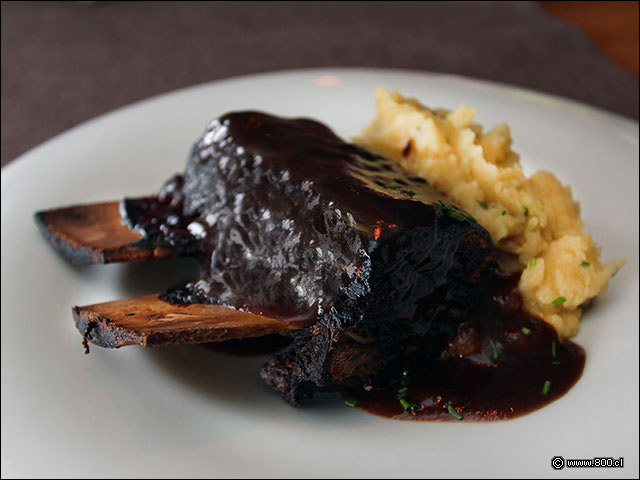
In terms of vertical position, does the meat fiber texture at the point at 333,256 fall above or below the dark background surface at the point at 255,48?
below

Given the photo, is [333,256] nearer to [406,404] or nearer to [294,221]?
[294,221]

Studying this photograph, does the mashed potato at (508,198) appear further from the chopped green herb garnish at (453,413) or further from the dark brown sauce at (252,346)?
the dark brown sauce at (252,346)

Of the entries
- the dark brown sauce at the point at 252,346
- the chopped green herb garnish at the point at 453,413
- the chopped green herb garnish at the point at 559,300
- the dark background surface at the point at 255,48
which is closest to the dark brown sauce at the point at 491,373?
the chopped green herb garnish at the point at 453,413

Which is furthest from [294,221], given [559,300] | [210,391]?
[559,300]

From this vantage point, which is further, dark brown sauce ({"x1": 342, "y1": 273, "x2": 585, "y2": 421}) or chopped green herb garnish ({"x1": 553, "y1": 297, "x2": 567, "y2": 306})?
chopped green herb garnish ({"x1": 553, "y1": 297, "x2": 567, "y2": 306})

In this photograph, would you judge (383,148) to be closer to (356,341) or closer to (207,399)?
(356,341)

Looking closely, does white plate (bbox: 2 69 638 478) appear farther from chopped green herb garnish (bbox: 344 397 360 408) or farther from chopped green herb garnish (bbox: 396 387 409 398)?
chopped green herb garnish (bbox: 396 387 409 398)

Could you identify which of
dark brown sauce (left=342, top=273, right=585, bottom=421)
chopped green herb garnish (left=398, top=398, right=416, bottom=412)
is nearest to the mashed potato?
dark brown sauce (left=342, top=273, right=585, bottom=421)
